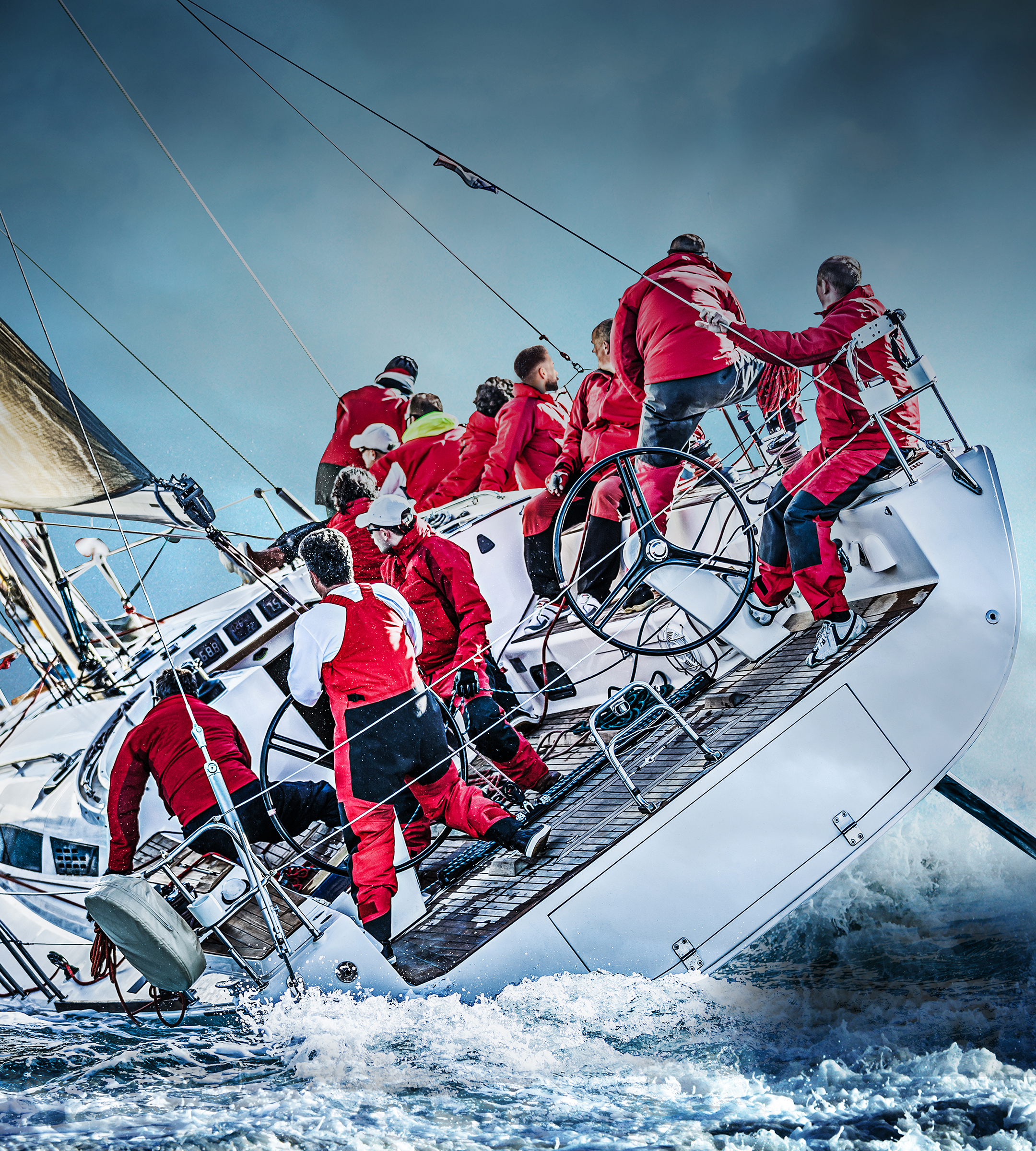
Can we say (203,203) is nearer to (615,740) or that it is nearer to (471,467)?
(471,467)

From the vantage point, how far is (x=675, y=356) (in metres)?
2.77

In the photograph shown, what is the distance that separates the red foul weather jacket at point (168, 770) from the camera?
2.59 m

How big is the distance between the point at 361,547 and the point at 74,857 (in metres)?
1.41

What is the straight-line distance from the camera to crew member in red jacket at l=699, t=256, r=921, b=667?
8.45 feet

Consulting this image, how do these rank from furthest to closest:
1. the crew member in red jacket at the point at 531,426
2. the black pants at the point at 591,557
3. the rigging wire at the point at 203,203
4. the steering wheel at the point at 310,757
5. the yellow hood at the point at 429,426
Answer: the yellow hood at the point at 429,426 → the crew member in red jacket at the point at 531,426 → the rigging wire at the point at 203,203 → the black pants at the point at 591,557 → the steering wheel at the point at 310,757

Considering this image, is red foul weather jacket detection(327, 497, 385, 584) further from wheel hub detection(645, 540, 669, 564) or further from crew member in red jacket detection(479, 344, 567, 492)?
wheel hub detection(645, 540, 669, 564)

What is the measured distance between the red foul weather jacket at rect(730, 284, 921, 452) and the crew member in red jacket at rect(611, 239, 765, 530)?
7 centimetres

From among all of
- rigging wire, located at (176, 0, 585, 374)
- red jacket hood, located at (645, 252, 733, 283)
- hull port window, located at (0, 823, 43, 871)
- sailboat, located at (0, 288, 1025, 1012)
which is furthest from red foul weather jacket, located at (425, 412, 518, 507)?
hull port window, located at (0, 823, 43, 871)

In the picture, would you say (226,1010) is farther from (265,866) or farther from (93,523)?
(93,523)

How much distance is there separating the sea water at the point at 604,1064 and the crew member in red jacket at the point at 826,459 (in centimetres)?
101

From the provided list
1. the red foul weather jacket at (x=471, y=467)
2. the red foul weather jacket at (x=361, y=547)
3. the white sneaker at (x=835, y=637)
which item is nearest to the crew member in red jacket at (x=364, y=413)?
the red foul weather jacket at (x=471, y=467)

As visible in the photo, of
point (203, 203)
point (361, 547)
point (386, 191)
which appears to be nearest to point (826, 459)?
point (361, 547)

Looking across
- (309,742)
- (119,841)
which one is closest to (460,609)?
(309,742)

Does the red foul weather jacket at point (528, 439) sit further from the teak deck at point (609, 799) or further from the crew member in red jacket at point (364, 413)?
the teak deck at point (609, 799)
